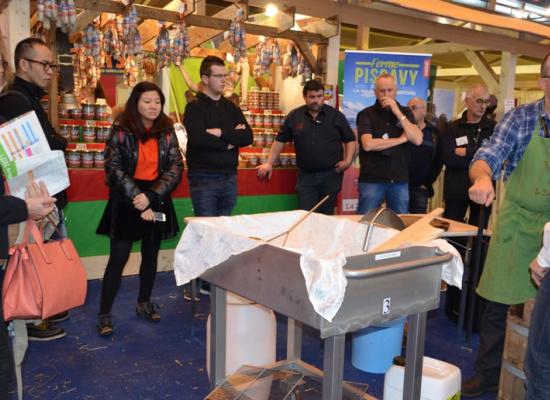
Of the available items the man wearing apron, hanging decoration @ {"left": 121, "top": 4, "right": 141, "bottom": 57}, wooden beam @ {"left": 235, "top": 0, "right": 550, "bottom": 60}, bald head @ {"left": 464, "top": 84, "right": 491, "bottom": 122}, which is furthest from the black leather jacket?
bald head @ {"left": 464, "top": 84, "right": 491, "bottom": 122}

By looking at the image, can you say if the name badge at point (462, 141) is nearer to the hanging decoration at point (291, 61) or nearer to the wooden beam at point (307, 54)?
the wooden beam at point (307, 54)

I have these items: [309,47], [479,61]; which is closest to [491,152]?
[309,47]

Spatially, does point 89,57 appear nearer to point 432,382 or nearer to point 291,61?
point 291,61

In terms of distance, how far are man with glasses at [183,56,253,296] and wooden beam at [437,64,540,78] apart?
7162mm

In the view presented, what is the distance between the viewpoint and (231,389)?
2061 millimetres

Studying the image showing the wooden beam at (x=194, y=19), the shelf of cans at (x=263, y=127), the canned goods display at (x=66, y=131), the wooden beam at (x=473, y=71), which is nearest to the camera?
the wooden beam at (x=194, y=19)

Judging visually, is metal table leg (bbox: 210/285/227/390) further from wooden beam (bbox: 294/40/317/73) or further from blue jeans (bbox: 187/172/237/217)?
wooden beam (bbox: 294/40/317/73)

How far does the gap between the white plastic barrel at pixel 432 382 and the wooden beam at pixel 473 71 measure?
27.3ft

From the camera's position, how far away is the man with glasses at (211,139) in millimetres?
3539

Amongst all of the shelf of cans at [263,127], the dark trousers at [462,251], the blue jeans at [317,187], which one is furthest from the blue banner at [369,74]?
the dark trousers at [462,251]

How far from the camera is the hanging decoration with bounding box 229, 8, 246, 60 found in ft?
14.1

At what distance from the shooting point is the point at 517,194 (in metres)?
2.22

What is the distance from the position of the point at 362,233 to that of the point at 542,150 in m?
0.82

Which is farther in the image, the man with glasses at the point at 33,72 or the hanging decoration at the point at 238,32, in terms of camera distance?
the hanging decoration at the point at 238,32
